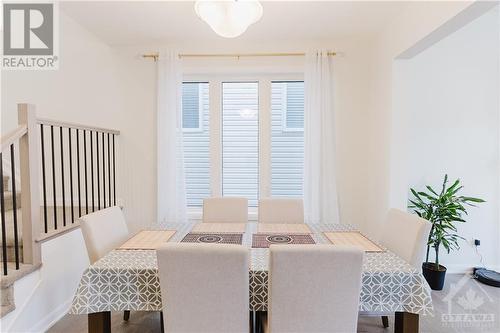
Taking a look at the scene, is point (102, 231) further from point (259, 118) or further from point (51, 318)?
point (259, 118)

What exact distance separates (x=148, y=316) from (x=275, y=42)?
3.04 metres

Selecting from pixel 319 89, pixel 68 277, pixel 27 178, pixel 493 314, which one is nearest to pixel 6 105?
pixel 27 178

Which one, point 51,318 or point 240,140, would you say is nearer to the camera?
point 51,318

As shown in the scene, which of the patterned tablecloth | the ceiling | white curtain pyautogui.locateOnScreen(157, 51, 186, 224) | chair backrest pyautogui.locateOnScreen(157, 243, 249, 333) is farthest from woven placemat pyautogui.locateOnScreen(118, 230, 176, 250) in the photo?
the ceiling

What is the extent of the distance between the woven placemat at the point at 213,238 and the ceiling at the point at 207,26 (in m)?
1.98

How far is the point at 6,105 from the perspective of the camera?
309cm

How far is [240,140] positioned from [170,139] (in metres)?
0.82

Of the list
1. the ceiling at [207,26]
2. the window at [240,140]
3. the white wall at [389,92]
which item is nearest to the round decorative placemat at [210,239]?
the window at [240,140]

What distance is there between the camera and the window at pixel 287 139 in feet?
11.6

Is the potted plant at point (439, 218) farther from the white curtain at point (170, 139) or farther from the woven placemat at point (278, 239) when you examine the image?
the white curtain at point (170, 139)

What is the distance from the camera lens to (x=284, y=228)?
237cm

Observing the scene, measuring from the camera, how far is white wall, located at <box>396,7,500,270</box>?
9.98 ft

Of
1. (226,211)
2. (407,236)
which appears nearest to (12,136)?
(226,211)

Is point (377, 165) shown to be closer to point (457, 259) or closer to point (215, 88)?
point (457, 259)
